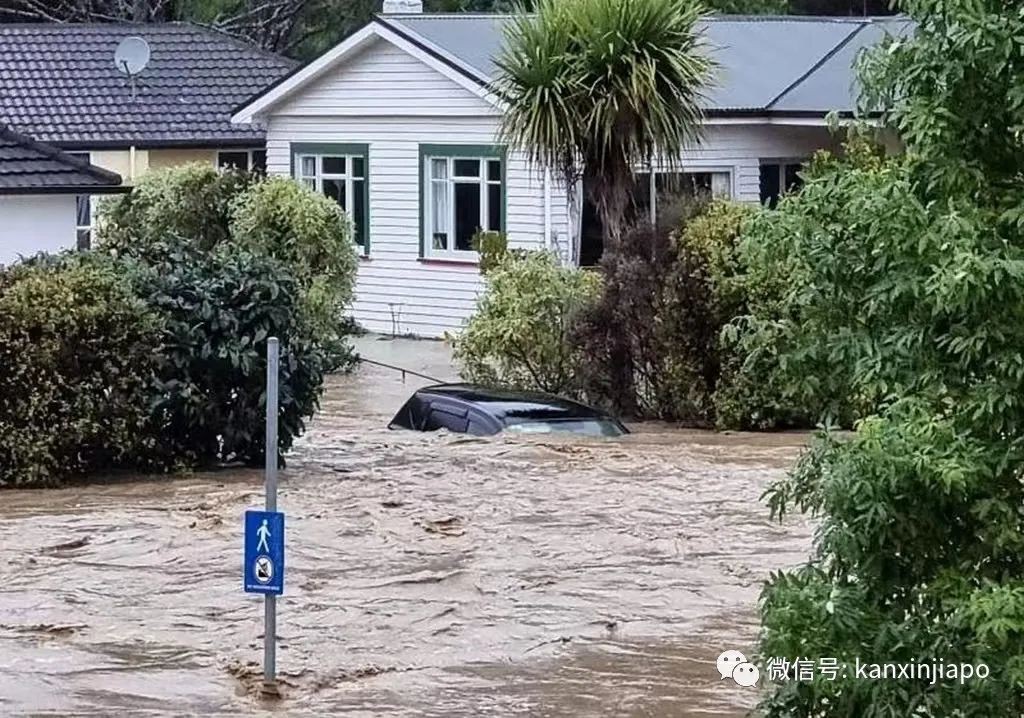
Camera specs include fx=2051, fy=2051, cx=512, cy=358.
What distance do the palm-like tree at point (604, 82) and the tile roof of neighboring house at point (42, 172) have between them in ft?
15.9

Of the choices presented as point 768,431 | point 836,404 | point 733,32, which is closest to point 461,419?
point 768,431

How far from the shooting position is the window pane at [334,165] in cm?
3083

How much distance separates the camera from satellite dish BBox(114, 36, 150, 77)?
3366cm

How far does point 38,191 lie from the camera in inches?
911

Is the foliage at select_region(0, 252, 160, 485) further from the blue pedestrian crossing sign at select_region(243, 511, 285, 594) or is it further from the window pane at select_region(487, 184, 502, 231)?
the window pane at select_region(487, 184, 502, 231)

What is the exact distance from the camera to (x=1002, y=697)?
6.05m

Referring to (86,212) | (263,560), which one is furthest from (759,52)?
(263,560)

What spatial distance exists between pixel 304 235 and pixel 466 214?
4250 mm

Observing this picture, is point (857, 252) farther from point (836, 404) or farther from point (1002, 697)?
point (1002, 697)

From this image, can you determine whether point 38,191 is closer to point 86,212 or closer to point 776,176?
point 86,212

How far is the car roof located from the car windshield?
44mm

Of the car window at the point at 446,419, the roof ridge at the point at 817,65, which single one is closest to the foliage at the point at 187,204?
the roof ridge at the point at 817,65

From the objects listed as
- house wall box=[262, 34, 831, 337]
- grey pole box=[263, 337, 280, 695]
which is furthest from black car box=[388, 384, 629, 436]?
house wall box=[262, 34, 831, 337]

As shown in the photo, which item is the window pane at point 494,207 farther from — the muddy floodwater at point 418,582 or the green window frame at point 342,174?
the muddy floodwater at point 418,582
